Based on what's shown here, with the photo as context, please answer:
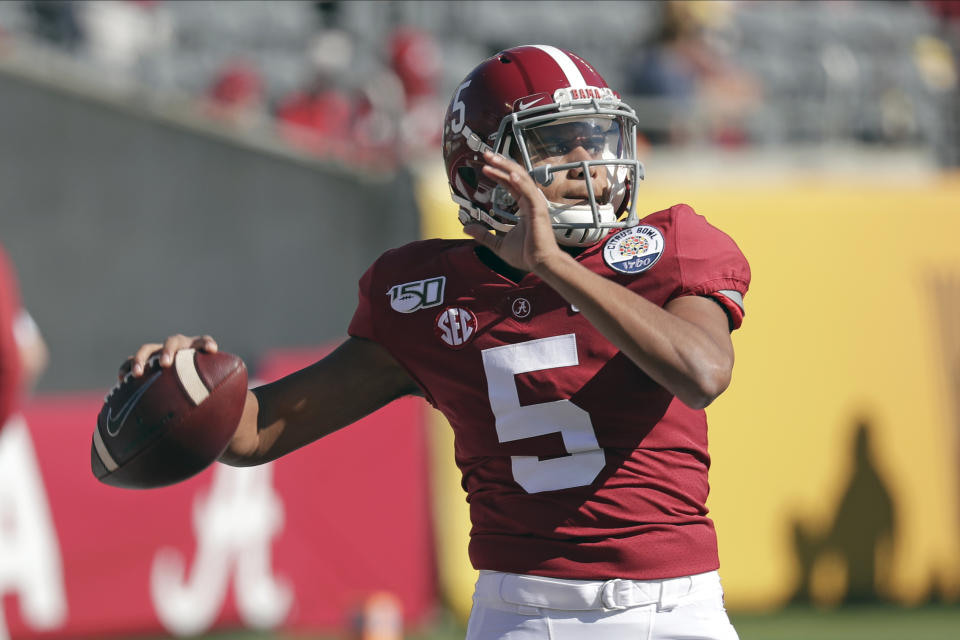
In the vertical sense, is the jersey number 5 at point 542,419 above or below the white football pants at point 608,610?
above

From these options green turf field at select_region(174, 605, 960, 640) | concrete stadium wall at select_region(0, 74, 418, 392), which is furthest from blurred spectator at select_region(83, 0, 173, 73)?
green turf field at select_region(174, 605, 960, 640)

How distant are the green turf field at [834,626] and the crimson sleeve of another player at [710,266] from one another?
403 centimetres

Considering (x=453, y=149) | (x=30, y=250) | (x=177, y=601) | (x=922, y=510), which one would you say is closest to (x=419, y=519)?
(x=177, y=601)

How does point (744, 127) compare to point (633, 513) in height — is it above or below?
above

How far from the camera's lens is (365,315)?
9.02 feet

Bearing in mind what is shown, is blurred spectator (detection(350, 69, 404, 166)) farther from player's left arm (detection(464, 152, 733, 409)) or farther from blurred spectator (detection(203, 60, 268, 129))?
player's left arm (detection(464, 152, 733, 409))

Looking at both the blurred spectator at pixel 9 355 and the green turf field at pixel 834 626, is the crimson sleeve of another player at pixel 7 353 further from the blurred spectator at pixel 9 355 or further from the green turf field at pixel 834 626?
the green turf field at pixel 834 626

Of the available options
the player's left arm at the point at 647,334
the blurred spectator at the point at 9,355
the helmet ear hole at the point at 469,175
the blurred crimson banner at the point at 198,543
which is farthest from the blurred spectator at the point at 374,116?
the player's left arm at the point at 647,334

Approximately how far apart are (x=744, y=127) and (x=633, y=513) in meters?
6.35

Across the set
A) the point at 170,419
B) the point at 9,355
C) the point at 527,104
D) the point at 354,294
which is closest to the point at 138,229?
the point at 354,294

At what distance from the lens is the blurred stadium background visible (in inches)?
252

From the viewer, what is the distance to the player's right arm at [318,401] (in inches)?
108

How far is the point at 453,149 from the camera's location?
2.80 metres

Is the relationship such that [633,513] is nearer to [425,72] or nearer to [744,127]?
[744,127]
